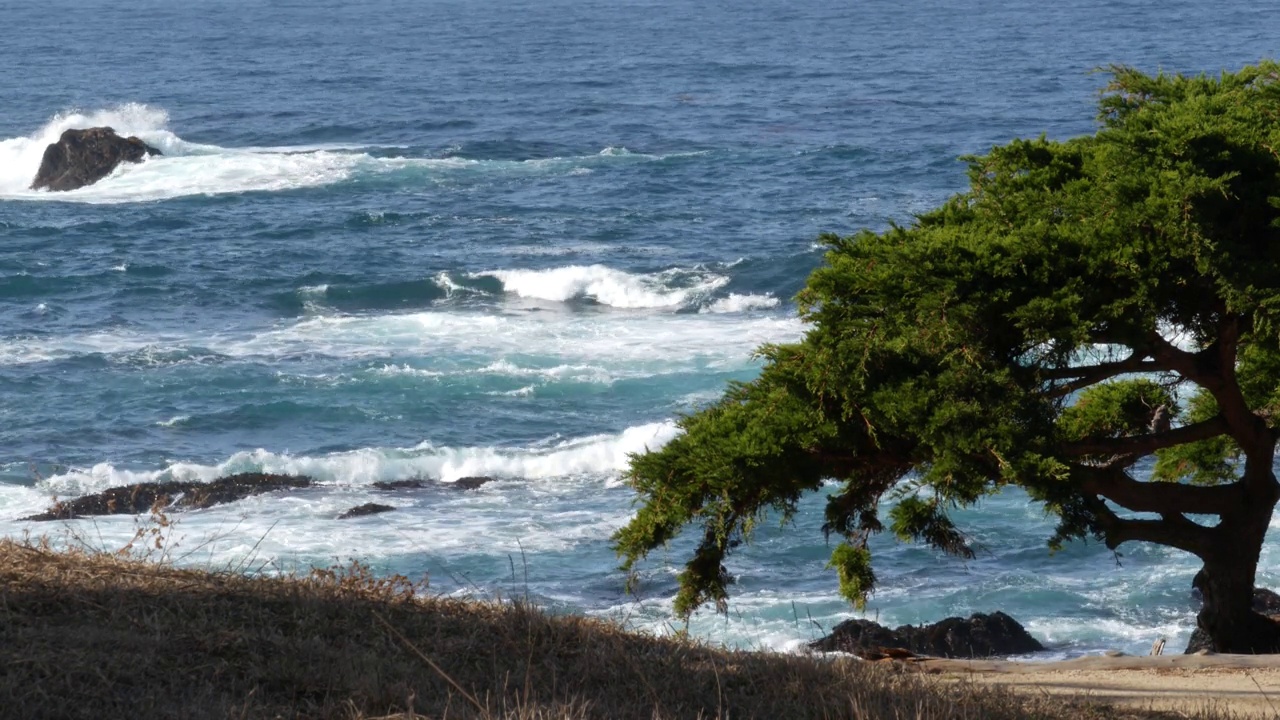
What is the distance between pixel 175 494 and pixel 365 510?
8.39ft

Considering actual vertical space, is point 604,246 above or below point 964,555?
above

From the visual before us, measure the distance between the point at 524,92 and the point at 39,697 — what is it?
58760 mm

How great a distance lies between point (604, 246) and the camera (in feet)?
114

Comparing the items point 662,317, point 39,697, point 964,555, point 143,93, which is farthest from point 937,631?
point 143,93

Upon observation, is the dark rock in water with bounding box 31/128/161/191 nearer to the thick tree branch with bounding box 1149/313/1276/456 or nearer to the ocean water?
the ocean water

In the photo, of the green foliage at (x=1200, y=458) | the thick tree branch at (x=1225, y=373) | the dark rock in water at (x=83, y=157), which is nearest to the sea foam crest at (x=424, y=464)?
the green foliage at (x=1200, y=458)

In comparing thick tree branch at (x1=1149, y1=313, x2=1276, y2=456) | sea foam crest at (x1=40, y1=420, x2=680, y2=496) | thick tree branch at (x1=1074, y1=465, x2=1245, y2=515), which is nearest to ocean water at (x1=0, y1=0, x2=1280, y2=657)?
sea foam crest at (x1=40, y1=420, x2=680, y2=496)

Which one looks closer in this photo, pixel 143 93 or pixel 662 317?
pixel 662 317

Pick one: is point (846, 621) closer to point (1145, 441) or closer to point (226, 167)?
point (1145, 441)

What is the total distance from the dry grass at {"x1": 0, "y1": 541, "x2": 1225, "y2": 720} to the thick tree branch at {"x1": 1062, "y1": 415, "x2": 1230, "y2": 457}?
3.25 metres

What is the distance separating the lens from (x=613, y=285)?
30.7 meters

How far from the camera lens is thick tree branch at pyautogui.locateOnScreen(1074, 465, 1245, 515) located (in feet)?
33.0

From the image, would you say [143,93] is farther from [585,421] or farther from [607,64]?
[585,421]

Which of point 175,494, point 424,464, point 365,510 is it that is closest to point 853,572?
point 365,510
